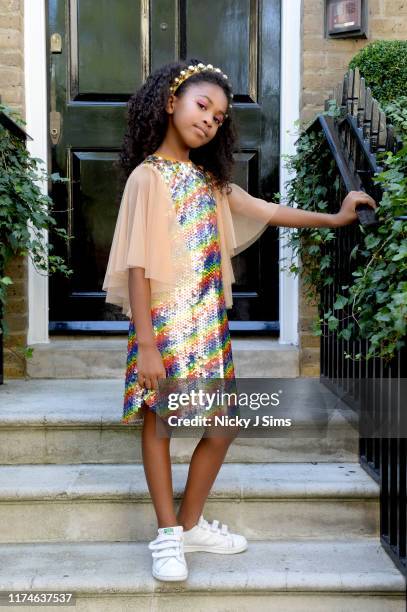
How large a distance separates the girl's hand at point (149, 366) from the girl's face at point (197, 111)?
2.15 ft

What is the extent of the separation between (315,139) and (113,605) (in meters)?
2.16

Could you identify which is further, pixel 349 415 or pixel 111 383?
pixel 111 383

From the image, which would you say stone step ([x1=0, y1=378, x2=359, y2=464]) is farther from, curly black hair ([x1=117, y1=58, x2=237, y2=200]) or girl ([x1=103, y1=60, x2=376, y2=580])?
curly black hair ([x1=117, y1=58, x2=237, y2=200])

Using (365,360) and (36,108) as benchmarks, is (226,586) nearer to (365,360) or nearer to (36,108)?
(365,360)

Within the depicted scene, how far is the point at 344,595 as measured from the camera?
2.27 meters

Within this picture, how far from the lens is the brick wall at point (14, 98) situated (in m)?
3.64

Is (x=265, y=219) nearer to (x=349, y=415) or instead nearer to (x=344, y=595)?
(x=349, y=415)

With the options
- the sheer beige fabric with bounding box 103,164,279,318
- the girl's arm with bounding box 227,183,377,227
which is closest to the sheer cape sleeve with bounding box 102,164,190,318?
the sheer beige fabric with bounding box 103,164,279,318

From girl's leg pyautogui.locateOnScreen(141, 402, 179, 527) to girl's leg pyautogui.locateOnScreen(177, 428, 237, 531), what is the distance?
87mm

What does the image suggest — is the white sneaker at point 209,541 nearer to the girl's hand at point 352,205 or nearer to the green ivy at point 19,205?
the girl's hand at point 352,205

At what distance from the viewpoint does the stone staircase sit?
88.7 inches

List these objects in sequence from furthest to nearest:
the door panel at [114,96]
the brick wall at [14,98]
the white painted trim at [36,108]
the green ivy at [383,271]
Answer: the door panel at [114,96] < the white painted trim at [36,108] < the brick wall at [14,98] < the green ivy at [383,271]

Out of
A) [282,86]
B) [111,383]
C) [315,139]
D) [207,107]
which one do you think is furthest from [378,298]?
[282,86]

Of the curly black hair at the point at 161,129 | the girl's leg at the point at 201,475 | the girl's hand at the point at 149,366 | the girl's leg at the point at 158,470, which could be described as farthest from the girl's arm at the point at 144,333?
the curly black hair at the point at 161,129
